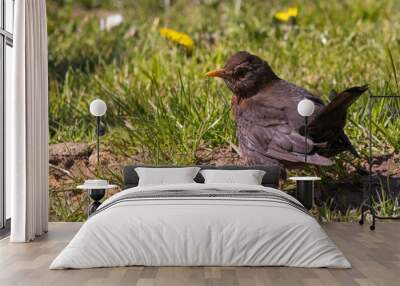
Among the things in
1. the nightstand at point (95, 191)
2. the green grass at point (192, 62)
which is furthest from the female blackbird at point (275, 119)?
the nightstand at point (95, 191)

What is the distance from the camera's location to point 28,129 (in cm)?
496

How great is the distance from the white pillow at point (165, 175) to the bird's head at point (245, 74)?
75 cm

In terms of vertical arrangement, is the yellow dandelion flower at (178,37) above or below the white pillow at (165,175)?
above

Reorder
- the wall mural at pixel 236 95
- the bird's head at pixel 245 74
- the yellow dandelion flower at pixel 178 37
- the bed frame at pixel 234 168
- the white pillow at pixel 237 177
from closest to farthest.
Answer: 1. the white pillow at pixel 237 177
2. the bed frame at pixel 234 168
3. the wall mural at pixel 236 95
4. the bird's head at pixel 245 74
5. the yellow dandelion flower at pixel 178 37

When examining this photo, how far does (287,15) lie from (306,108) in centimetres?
185

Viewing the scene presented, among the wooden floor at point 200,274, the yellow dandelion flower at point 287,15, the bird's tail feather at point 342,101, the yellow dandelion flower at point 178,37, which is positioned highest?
the yellow dandelion flower at point 287,15

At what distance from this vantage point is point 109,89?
21.0 feet

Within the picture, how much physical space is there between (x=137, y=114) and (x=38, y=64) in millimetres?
1130

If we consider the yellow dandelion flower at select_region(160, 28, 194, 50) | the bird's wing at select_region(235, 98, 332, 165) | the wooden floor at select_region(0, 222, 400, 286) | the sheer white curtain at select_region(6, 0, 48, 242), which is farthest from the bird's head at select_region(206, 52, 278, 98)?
the wooden floor at select_region(0, 222, 400, 286)

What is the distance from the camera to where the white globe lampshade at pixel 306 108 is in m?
5.38

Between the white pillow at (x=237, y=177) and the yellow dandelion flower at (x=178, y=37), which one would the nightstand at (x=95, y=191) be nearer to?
the white pillow at (x=237, y=177)

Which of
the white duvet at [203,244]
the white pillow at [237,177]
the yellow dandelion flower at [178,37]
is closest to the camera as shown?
the white duvet at [203,244]

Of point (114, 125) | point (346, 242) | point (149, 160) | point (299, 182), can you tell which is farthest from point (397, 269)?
point (114, 125)

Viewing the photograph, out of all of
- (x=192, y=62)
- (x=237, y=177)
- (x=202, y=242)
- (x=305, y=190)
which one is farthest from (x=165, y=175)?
(x=202, y=242)
